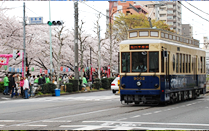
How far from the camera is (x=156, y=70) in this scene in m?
16.5

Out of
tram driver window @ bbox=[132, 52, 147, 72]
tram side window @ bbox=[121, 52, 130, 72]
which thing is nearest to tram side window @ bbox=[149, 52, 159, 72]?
tram driver window @ bbox=[132, 52, 147, 72]

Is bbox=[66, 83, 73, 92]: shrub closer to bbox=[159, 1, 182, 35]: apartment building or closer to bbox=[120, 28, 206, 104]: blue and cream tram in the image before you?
bbox=[120, 28, 206, 104]: blue and cream tram

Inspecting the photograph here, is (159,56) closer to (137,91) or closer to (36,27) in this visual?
(137,91)

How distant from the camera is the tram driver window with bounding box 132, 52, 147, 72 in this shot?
16609mm

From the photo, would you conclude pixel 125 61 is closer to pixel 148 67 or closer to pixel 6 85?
pixel 148 67

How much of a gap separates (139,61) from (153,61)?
0.65 metres

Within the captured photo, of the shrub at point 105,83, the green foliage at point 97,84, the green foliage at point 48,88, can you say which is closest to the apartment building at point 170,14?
the shrub at point 105,83

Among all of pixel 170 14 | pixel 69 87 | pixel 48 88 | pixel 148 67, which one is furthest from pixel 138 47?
pixel 170 14

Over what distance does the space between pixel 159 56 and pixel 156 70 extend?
2.15 ft

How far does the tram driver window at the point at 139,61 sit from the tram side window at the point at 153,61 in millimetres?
231

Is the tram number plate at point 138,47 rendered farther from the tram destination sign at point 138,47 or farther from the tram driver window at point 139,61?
the tram driver window at point 139,61

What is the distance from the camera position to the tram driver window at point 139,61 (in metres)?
16.6

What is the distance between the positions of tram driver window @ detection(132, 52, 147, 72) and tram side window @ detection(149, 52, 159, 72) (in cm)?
23

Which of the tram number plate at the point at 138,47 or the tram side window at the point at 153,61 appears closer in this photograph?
the tram side window at the point at 153,61
